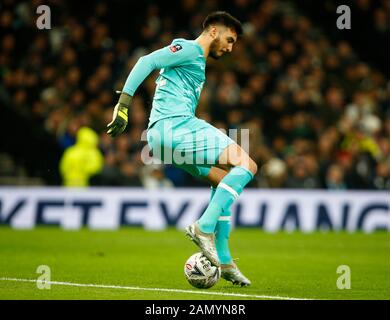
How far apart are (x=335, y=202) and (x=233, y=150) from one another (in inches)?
371

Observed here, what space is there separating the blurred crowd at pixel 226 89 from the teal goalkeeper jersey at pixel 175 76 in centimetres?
964

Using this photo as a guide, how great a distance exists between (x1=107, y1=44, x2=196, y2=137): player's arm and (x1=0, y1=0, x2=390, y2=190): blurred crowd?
9905 millimetres

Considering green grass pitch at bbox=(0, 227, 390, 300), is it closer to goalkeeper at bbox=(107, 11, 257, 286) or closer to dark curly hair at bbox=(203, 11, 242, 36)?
goalkeeper at bbox=(107, 11, 257, 286)

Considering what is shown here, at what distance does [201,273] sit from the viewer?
24.9 ft

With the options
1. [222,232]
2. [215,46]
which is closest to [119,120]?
[215,46]

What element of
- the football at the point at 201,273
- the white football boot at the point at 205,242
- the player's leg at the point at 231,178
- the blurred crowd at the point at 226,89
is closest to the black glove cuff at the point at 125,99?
the player's leg at the point at 231,178

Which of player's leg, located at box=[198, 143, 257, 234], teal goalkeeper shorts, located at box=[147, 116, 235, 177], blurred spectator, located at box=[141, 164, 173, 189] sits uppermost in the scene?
teal goalkeeper shorts, located at box=[147, 116, 235, 177]

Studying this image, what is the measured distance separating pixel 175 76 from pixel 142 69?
430 mm

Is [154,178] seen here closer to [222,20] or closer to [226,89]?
[226,89]

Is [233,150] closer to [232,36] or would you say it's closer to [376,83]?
[232,36]

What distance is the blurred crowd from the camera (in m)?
18.0

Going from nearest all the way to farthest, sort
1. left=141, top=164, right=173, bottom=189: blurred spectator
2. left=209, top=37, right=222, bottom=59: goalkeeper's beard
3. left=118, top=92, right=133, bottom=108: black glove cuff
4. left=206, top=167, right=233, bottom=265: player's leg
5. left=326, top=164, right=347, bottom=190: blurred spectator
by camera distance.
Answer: left=118, top=92, right=133, bottom=108: black glove cuff, left=209, top=37, right=222, bottom=59: goalkeeper's beard, left=206, top=167, right=233, bottom=265: player's leg, left=326, top=164, right=347, bottom=190: blurred spectator, left=141, top=164, right=173, bottom=189: blurred spectator

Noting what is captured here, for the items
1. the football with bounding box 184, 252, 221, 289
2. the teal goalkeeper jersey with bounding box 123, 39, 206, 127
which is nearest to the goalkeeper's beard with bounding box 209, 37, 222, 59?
the teal goalkeeper jersey with bounding box 123, 39, 206, 127

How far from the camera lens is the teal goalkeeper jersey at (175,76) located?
7613mm
